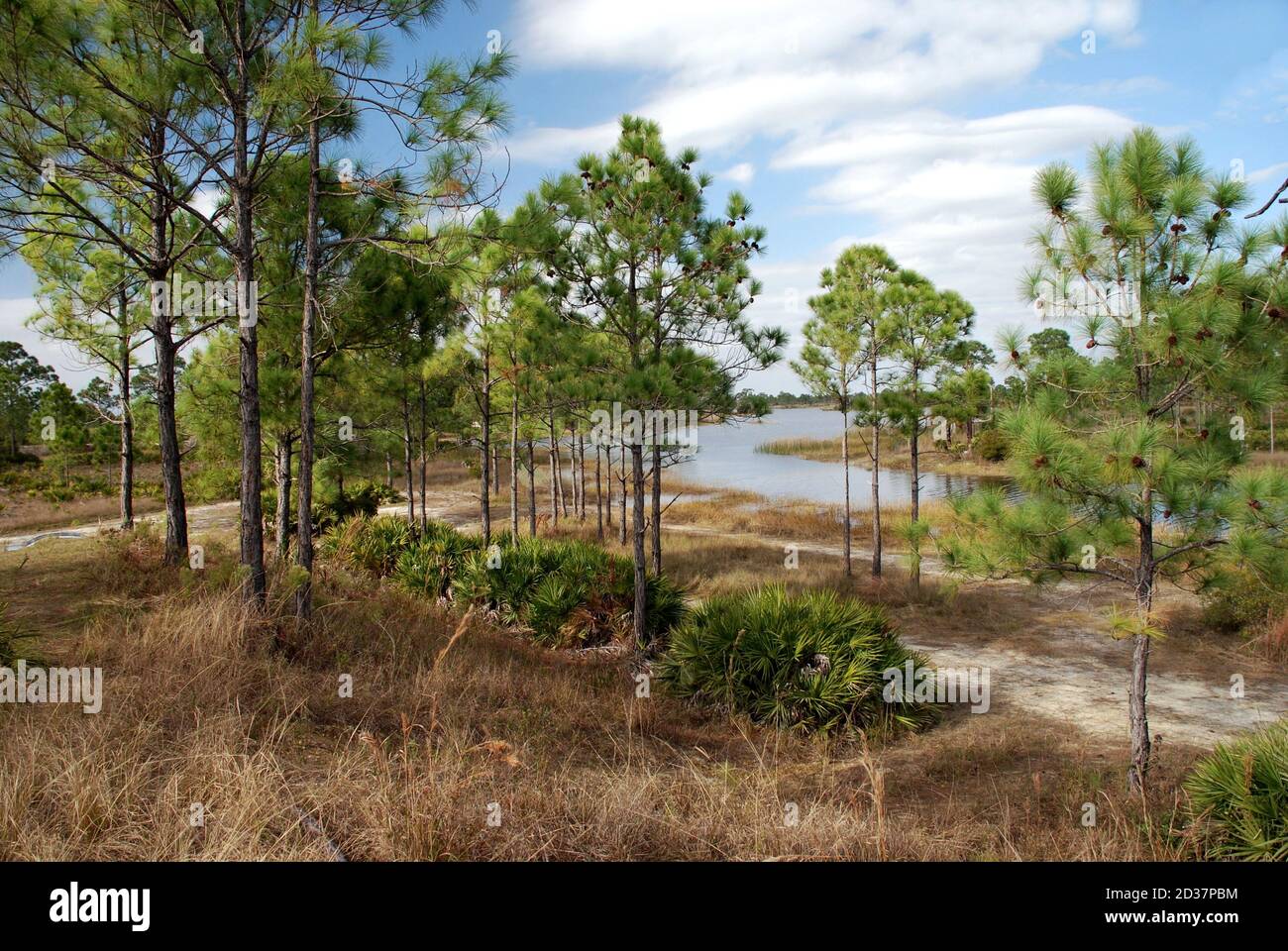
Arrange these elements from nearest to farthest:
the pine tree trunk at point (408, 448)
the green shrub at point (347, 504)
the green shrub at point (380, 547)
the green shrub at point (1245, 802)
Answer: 1. the green shrub at point (1245, 802)
2. the green shrub at point (380, 547)
3. the pine tree trunk at point (408, 448)
4. the green shrub at point (347, 504)

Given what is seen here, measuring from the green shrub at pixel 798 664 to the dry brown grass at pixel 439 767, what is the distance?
1.19ft

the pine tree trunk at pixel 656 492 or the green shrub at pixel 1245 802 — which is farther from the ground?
the pine tree trunk at pixel 656 492

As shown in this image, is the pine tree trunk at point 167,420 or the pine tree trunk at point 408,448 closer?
the pine tree trunk at point 167,420

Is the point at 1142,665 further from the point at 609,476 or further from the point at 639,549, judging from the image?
the point at 609,476

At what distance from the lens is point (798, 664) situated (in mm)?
8516

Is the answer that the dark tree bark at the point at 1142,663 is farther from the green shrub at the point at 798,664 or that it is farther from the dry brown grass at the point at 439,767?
the green shrub at the point at 798,664

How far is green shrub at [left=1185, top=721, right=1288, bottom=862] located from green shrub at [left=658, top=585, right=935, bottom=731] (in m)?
3.38

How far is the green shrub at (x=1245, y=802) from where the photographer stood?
426 centimetres

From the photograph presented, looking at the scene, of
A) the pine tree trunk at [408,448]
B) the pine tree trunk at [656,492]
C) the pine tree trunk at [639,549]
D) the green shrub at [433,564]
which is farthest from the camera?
the pine tree trunk at [408,448]

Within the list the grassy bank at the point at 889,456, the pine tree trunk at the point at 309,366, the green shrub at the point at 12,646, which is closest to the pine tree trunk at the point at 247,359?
the pine tree trunk at the point at 309,366

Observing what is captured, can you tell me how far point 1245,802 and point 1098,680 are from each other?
6.50 metres

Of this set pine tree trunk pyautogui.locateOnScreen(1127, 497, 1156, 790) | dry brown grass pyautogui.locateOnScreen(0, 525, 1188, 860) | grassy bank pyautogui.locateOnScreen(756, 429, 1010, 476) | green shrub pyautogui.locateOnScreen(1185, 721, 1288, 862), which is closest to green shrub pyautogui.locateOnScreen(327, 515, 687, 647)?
dry brown grass pyautogui.locateOnScreen(0, 525, 1188, 860)

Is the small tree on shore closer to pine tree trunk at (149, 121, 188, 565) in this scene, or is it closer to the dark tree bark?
the dark tree bark

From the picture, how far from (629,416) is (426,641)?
12.8 feet
